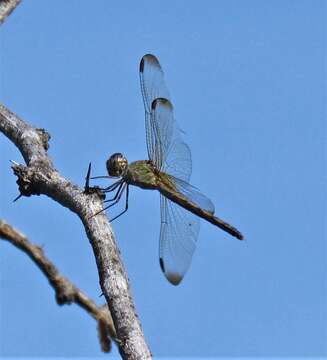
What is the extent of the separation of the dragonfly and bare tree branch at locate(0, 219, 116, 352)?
2108 mm

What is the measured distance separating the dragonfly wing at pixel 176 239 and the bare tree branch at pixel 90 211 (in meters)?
1.27

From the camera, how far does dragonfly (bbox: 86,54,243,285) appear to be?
17.0ft

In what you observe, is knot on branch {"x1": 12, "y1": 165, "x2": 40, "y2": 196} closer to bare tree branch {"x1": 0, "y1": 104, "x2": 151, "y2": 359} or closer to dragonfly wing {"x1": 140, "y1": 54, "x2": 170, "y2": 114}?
bare tree branch {"x1": 0, "y1": 104, "x2": 151, "y2": 359}

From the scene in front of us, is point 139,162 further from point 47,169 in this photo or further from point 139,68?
point 47,169

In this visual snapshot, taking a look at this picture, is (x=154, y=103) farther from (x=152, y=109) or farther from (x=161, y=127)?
(x=161, y=127)

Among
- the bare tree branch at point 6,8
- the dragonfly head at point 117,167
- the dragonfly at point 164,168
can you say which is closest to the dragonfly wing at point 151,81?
the dragonfly at point 164,168

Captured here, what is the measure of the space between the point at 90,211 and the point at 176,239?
188cm

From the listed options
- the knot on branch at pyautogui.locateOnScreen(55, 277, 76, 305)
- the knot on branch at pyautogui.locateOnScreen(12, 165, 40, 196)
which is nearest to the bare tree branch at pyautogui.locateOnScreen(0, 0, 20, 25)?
the knot on branch at pyautogui.locateOnScreen(12, 165, 40, 196)

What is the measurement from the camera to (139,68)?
530cm

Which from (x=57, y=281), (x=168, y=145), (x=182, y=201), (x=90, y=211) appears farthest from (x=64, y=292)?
(x=168, y=145)

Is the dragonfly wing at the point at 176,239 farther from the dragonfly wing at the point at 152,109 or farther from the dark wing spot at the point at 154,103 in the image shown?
the dark wing spot at the point at 154,103

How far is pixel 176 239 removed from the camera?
511cm

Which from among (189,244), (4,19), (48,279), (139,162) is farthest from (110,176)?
(48,279)

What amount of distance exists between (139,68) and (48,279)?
2.62 metres
